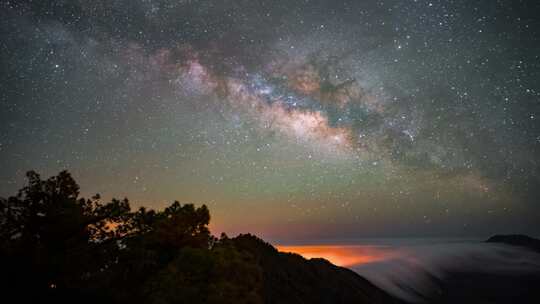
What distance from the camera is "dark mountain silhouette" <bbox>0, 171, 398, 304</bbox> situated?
1775cm

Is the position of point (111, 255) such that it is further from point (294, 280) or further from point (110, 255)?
point (294, 280)

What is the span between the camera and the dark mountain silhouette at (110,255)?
17750 millimetres

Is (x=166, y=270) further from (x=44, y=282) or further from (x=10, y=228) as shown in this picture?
(x=10, y=228)

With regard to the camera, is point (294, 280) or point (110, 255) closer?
point (110, 255)

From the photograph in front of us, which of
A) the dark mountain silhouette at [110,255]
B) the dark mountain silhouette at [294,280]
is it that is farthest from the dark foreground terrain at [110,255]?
the dark mountain silhouette at [294,280]

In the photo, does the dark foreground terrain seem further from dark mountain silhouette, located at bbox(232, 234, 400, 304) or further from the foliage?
dark mountain silhouette, located at bbox(232, 234, 400, 304)

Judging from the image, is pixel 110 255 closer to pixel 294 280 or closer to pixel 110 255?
pixel 110 255

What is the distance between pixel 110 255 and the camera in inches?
848

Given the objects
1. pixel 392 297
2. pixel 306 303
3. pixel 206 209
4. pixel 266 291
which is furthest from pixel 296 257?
pixel 206 209

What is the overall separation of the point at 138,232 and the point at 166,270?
17.4 feet

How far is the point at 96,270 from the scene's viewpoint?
21.3m

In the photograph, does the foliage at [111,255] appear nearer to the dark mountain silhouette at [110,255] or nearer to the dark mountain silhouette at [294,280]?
the dark mountain silhouette at [110,255]

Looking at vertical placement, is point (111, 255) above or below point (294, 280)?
above

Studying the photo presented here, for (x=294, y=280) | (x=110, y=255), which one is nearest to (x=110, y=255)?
(x=110, y=255)
